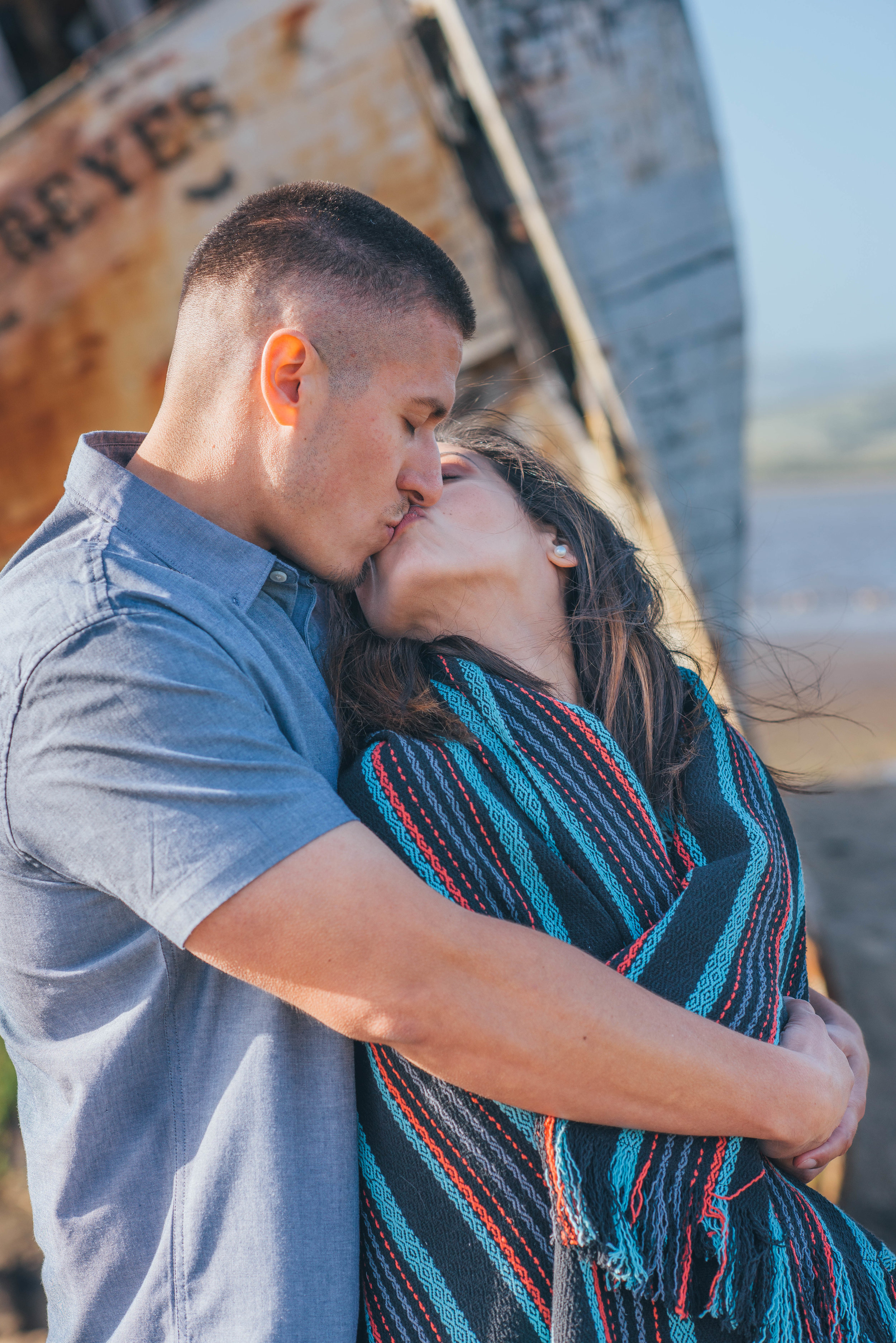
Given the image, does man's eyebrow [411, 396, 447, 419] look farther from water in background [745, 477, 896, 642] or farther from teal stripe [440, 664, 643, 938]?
water in background [745, 477, 896, 642]

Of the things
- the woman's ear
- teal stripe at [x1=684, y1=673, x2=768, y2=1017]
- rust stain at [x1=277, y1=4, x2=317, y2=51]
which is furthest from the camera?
rust stain at [x1=277, y1=4, x2=317, y2=51]

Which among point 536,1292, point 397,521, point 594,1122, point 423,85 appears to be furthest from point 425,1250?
point 423,85

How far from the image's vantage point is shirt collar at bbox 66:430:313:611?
1.27 metres

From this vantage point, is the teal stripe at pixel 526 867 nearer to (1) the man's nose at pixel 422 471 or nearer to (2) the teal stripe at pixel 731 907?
(2) the teal stripe at pixel 731 907

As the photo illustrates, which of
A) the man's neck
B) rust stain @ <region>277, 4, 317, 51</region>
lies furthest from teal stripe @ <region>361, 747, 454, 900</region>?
rust stain @ <region>277, 4, 317, 51</region>

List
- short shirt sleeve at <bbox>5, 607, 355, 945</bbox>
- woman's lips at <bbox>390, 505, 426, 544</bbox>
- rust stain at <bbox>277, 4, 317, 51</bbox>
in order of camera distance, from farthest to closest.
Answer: rust stain at <bbox>277, 4, 317, 51</bbox>, woman's lips at <bbox>390, 505, 426, 544</bbox>, short shirt sleeve at <bbox>5, 607, 355, 945</bbox>

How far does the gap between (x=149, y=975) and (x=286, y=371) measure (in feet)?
2.79

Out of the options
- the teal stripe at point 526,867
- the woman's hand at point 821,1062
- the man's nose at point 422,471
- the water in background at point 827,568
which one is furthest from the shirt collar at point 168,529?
the water in background at point 827,568

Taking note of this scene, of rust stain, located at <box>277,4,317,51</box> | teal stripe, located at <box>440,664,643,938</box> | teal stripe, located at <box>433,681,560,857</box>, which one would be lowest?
teal stripe, located at <box>440,664,643,938</box>

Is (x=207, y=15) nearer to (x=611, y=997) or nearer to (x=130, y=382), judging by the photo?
(x=130, y=382)

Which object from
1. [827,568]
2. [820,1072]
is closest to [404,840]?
[820,1072]

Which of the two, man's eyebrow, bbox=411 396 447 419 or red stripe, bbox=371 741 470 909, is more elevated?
man's eyebrow, bbox=411 396 447 419

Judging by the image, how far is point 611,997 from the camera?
1074 mm

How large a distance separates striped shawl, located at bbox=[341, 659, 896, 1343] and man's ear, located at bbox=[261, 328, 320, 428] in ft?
1.64
